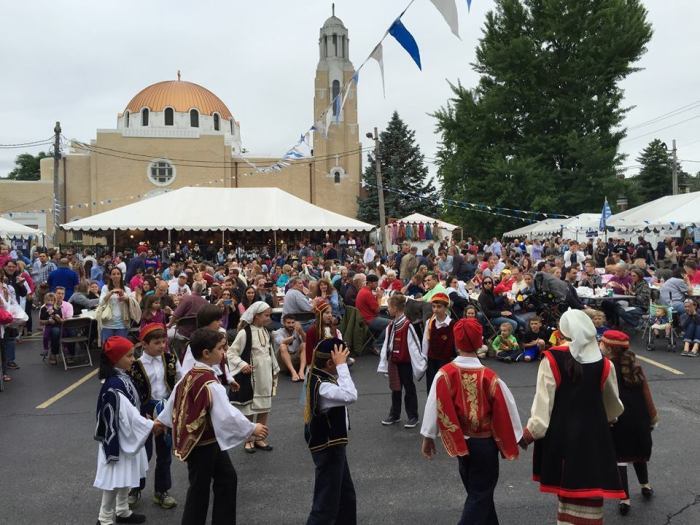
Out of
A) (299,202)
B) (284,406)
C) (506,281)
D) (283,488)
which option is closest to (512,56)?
(299,202)

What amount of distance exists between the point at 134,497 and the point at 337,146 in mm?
47987

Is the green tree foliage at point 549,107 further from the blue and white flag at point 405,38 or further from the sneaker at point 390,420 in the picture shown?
the sneaker at point 390,420

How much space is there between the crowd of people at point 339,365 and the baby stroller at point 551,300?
0.08ft

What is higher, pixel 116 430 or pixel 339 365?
pixel 339 365

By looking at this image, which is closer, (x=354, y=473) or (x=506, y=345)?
(x=354, y=473)

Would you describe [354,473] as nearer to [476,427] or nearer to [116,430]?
[476,427]

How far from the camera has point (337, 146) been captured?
51.1 meters

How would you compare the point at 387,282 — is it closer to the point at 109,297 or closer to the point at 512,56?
the point at 109,297

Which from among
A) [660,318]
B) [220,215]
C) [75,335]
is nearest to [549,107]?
[220,215]

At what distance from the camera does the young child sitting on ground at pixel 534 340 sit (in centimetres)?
968

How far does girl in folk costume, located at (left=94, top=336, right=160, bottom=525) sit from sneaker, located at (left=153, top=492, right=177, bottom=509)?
48 cm

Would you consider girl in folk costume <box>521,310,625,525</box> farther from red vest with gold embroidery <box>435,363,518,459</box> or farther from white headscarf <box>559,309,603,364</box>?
red vest with gold embroidery <box>435,363,518,459</box>

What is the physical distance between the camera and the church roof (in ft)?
179

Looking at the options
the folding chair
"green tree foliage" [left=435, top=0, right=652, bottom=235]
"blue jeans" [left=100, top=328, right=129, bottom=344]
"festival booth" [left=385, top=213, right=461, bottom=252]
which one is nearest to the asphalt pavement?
"blue jeans" [left=100, top=328, right=129, bottom=344]
